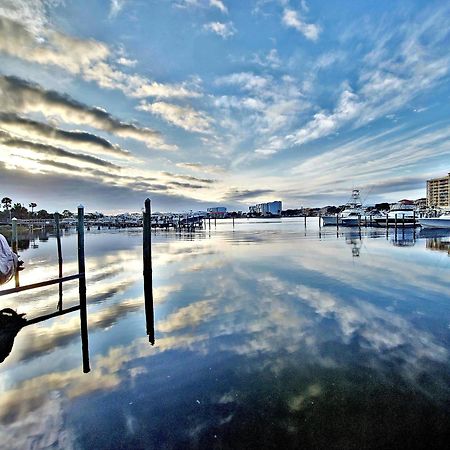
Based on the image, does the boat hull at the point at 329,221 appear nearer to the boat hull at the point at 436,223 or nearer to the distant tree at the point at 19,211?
the boat hull at the point at 436,223

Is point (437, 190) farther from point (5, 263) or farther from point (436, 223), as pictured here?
point (5, 263)

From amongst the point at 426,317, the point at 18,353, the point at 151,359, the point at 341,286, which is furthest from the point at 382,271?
the point at 18,353

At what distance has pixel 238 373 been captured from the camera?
208 inches

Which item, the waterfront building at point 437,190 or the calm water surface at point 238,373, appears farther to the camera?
the waterfront building at point 437,190

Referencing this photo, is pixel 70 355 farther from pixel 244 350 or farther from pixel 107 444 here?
pixel 244 350

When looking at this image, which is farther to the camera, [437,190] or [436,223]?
[437,190]

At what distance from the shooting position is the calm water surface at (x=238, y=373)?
3.78 metres

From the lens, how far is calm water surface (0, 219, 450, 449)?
12.4 feet

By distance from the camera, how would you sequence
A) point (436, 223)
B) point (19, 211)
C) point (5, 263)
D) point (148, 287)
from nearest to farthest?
point (5, 263) → point (148, 287) → point (436, 223) → point (19, 211)

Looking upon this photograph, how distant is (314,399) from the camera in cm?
440

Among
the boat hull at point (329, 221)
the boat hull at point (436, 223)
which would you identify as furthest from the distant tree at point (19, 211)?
the boat hull at point (436, 223)

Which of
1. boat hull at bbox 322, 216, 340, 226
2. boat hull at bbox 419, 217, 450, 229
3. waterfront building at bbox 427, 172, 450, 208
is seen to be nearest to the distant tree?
boat hull at bbox 322, 216, 340, 226

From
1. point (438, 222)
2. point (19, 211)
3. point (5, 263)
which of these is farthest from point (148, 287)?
point (19, 211)

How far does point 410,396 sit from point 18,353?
8.34 meters
